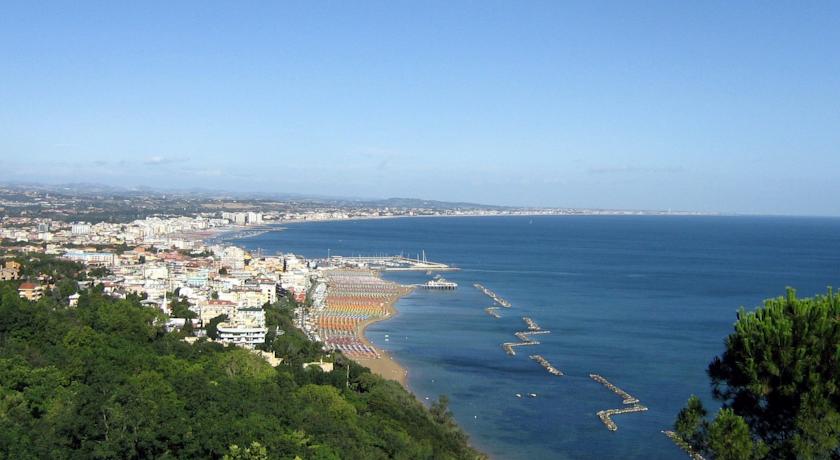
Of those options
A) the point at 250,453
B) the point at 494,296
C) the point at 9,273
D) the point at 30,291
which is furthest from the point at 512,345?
the point at 9,273

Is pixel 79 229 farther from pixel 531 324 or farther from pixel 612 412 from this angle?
pixel 612 412

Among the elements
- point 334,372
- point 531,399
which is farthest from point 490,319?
point 334,372

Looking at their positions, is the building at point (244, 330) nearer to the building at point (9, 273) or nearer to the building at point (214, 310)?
the building at point (214, 310)

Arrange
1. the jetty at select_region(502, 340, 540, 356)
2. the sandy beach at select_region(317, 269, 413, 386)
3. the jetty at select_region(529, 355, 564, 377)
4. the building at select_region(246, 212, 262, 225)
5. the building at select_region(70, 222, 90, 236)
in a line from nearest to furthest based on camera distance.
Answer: the jetty at select_region(529, 355, 564, 377)
the sandy beach at select_region(317, 269, 413, 386)
the jetty at select_region(502, 340, 540, 356)
the building at select_region(70, 222, 90, 236)
the building at select_region(246, 212, 262, 225)

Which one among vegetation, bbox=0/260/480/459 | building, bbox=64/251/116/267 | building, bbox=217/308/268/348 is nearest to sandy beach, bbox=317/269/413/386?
building, bbox=217/308/268/348

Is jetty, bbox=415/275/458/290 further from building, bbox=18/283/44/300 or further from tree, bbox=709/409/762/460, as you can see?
tree, bbox=709/409/762/460

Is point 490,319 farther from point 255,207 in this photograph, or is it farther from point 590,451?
point 255,207
